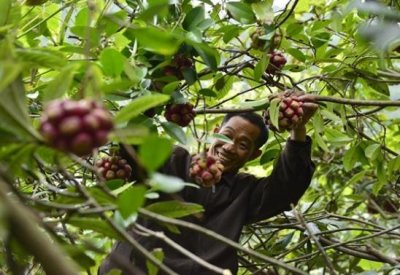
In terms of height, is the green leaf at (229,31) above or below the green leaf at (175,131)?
above

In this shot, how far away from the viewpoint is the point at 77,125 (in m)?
0.61

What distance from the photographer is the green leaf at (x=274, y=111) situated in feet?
4.98

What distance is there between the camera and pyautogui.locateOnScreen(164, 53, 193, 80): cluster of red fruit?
1.49 metres

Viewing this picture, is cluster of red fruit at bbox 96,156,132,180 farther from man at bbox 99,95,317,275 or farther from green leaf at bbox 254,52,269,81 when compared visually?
green leaf at bbox 254,52,269,81

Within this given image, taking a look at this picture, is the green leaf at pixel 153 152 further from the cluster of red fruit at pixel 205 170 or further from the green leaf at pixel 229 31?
the green leaf at pixel 229 31

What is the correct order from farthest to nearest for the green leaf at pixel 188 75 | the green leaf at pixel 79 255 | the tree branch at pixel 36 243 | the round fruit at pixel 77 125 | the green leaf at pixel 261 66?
the green leaf at pixel 261 66
the green leaf at pixel 188 75
the green leaf at pixel 79 255
the round fruit at pixel 77 125
the tree branch at pixel 36 243

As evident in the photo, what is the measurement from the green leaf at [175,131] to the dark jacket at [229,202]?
1.15ft

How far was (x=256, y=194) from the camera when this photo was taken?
183 centimetres

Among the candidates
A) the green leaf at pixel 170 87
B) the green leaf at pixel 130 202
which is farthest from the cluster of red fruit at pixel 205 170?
the green leaf at pixel 130 202

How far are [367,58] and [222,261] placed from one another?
62 cm

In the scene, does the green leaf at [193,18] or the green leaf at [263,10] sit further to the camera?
the green leaf at [263,10]

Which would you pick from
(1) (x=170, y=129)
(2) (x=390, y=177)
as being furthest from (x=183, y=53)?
(2) (x=390, y=177)

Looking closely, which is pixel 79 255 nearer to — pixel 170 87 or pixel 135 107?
pixel 135 107

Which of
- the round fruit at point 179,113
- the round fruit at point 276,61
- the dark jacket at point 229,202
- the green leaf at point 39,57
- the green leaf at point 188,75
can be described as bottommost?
the dark jacket at point 229,202
